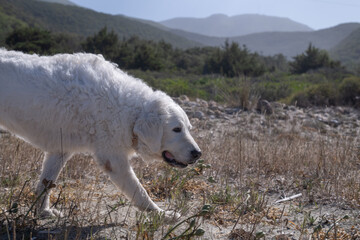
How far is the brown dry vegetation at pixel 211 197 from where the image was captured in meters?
2.84

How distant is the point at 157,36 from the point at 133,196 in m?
94.8

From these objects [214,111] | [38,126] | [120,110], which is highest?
[120,110]

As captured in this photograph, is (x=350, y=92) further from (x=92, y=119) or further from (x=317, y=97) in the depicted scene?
(x=92, y=119)

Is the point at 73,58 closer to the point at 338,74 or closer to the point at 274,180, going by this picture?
the point at 274,180

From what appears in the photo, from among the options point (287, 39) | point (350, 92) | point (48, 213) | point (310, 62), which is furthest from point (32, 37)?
point (287, 39)

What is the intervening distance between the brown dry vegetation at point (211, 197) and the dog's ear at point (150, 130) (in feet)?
2.05

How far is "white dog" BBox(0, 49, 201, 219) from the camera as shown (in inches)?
122

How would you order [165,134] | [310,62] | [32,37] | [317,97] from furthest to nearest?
[310,62]
[32,37]
[317,97]
[165,134]

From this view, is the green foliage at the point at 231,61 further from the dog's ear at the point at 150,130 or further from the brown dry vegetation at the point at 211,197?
the dog's ear at the point at 150,130

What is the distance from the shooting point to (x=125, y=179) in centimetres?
315

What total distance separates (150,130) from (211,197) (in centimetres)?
111

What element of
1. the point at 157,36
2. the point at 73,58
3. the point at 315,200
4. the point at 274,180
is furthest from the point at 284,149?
the point at 157,36

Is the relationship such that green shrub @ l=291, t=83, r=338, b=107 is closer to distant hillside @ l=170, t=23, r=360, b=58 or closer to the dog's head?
the dog's head

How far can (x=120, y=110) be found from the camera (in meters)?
3.20
